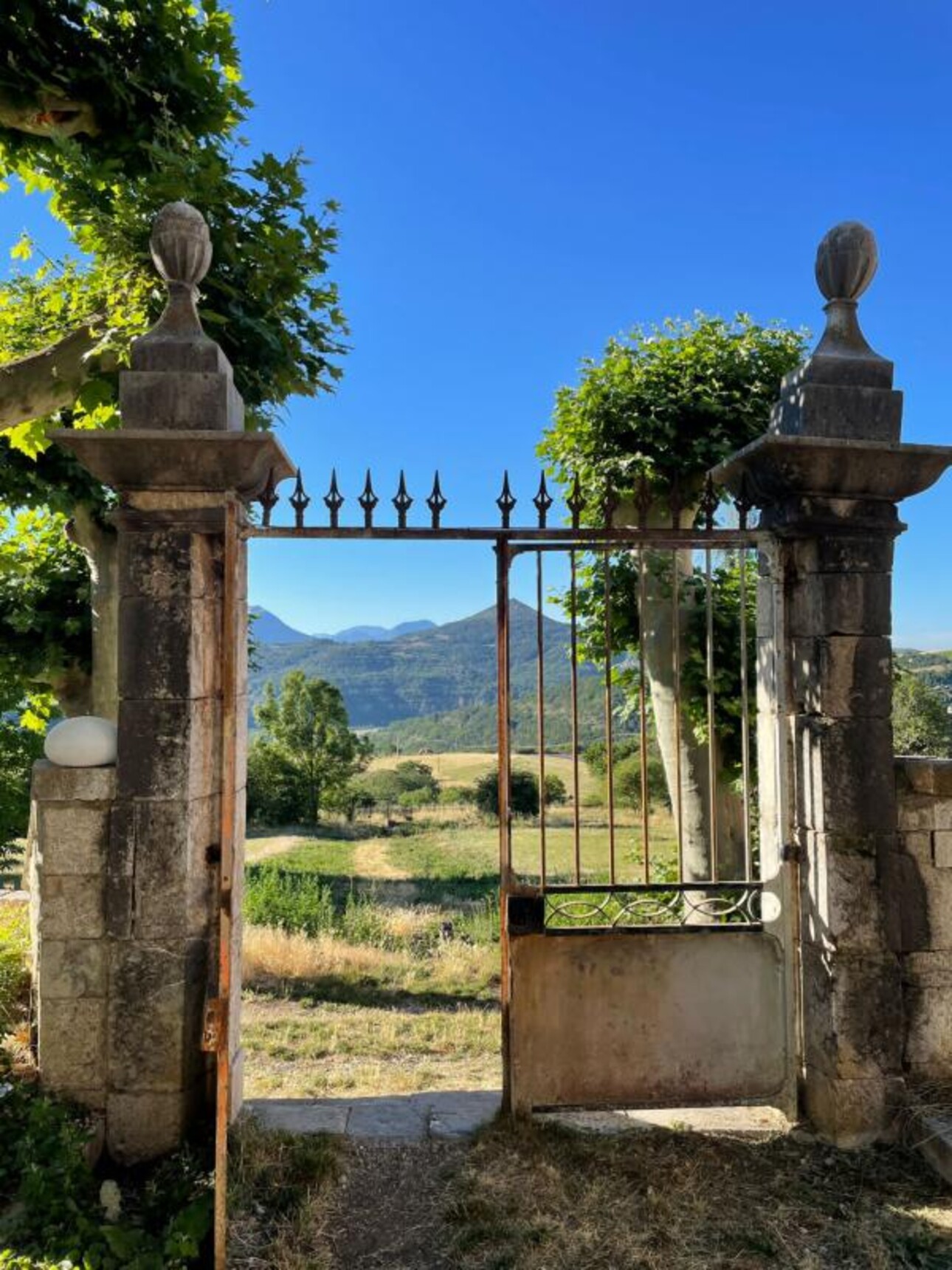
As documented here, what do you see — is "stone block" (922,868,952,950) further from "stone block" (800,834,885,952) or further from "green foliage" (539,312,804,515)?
"green foliage" (539,312,804,515)

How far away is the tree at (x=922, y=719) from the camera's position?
68.9ft

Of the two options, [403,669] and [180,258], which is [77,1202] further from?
[403,669]

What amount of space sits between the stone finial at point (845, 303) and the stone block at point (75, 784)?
372 cm

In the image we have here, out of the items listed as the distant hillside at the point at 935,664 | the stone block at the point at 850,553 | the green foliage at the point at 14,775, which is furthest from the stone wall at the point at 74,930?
the distant hillside at the point at 935,664

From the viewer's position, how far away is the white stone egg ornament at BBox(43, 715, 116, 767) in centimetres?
357

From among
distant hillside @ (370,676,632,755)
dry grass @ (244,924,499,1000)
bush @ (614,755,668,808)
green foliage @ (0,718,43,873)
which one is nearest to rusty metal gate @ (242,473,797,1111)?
dry grass @ (244,924,499,1000)

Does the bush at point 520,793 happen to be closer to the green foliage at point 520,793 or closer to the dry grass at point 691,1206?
the green foliage at point 520,793

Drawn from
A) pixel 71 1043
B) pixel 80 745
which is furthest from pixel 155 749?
pixel 71 1043

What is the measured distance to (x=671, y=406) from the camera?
23.3 ft

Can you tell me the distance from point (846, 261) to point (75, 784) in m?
4.23

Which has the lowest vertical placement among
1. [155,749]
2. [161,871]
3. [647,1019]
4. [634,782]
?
[634,782]

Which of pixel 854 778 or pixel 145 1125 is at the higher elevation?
pixel 854 778

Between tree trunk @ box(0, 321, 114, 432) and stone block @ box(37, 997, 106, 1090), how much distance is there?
12.1ft

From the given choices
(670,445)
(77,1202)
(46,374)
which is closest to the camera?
(77,1202)
